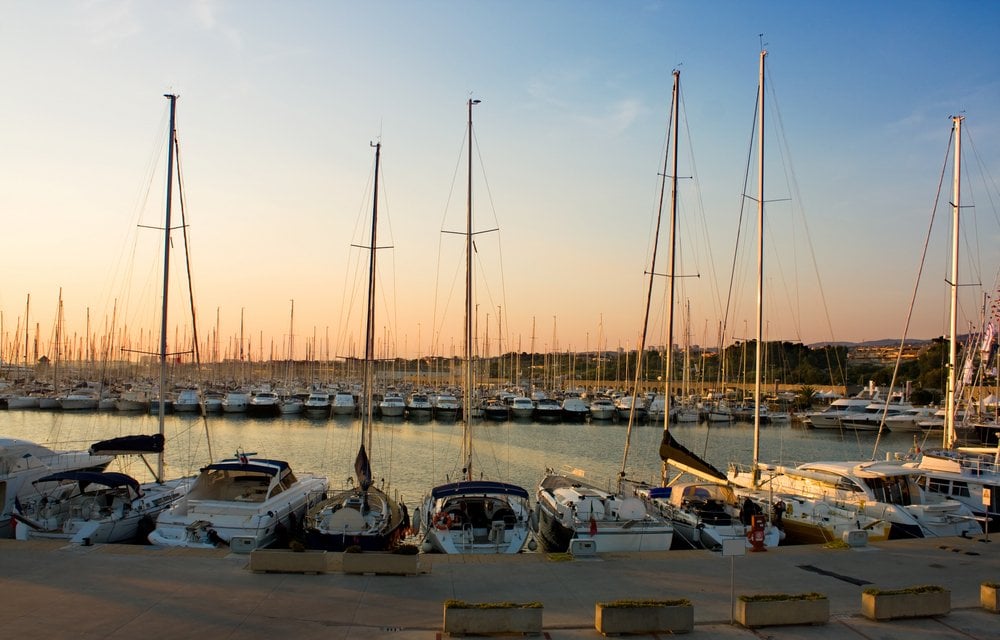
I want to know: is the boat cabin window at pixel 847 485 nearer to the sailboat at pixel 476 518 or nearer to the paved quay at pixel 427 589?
the paved quay at pixel 427 589

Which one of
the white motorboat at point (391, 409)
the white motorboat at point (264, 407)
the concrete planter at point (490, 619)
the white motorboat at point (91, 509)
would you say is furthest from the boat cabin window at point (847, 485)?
the white motorboat at point (264, 407)

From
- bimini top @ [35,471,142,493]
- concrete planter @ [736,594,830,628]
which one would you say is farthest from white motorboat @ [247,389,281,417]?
concrete planter @ [736,594,830,628]

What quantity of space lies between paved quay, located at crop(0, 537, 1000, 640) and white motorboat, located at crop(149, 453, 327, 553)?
1.67 metres

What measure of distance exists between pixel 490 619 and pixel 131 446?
816 inches

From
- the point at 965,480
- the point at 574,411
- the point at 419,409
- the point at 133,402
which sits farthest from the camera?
the point at 574,411

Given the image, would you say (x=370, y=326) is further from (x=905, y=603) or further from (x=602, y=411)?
(x=602, y=411)

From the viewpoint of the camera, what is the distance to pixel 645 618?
12.6m

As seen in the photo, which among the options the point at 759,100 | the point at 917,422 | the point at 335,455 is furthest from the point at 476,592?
the point at 917,422

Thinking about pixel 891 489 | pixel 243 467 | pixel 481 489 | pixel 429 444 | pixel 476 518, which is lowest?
pixel 429 444

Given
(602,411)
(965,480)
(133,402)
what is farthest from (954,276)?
(133,402)

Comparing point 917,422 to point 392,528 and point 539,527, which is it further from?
point 392,528

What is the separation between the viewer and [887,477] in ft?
88.8

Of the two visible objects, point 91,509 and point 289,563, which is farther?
point 91,509

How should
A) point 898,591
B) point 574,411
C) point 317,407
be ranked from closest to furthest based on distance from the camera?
point 898,591
point 317,407
point 574,411
